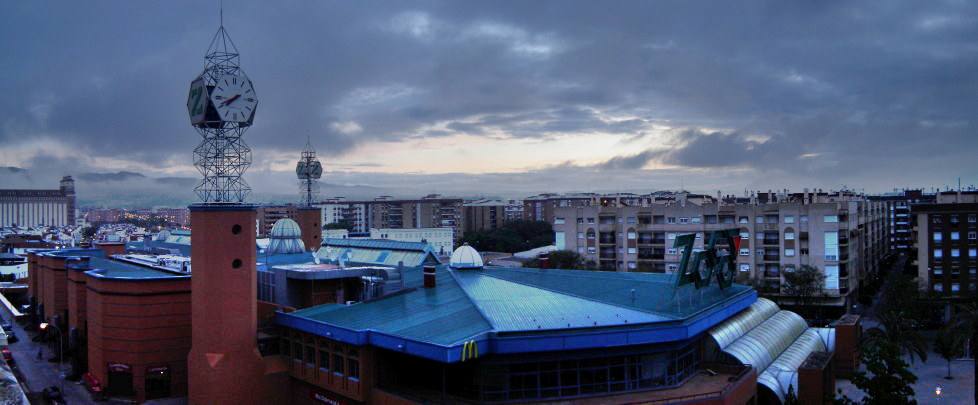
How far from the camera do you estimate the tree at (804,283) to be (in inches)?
2375

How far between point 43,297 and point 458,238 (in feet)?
332

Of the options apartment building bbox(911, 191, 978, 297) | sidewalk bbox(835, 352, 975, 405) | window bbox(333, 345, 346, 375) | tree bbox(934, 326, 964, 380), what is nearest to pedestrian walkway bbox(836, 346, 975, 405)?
sidewalk bbox(835, 352, 975, 405)

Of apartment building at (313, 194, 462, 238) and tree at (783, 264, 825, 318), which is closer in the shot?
tree at (783, 264, 825, 318)

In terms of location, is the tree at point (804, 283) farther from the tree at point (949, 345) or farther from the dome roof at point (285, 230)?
the dome roof at point (285, 230)

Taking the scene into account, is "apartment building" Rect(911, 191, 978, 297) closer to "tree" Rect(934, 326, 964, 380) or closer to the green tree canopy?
"tree" Rect(934, 326, 964, 380)

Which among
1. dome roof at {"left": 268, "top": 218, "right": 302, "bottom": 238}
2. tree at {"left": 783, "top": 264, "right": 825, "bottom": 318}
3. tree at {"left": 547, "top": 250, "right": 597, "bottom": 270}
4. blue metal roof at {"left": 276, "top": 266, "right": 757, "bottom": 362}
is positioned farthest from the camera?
tree at {"left": 547, "top": 250, "right": 597, "bottom": 270}

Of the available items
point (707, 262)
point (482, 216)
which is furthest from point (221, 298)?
point (482, 216)

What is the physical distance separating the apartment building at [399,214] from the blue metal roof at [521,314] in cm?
11283

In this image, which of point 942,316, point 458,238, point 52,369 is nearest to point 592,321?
point 52,369

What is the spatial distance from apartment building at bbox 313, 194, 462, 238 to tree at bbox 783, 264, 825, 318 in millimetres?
95238

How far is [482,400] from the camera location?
28.1m

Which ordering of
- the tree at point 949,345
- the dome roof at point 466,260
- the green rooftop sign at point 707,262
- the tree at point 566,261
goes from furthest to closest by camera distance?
the tree at point 566,261 → the tree at point 949,345 → the dome roof at point 466,260 → the green rooftop sign at point 707,262

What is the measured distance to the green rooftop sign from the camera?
33969 mm

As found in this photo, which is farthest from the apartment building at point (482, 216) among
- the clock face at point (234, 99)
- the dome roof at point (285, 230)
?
the clock face at point (234, 99)
